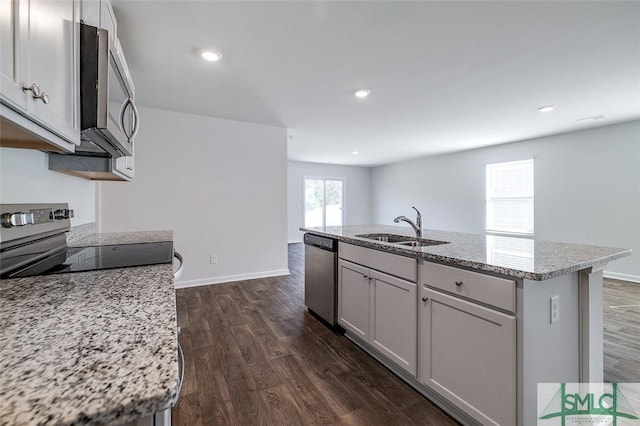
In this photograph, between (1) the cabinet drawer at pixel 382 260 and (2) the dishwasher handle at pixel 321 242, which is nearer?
(1) the cabinet drawer at pixel 382 260

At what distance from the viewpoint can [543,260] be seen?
1.31 metres

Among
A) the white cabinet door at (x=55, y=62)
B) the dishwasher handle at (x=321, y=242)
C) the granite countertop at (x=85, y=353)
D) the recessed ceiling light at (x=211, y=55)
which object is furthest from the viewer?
the dishwasher handle at (x=321, y=242)

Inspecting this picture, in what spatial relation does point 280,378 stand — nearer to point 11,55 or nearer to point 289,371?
point 289,371

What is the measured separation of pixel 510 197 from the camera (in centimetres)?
547

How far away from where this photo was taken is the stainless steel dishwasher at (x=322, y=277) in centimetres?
248

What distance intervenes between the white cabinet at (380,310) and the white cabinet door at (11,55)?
175 centimetres

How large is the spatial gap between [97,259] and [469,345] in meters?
1.82

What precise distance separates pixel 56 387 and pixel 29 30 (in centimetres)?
84

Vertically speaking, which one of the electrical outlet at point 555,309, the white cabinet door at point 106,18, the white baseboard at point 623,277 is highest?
the white cabinet door at point 106,18

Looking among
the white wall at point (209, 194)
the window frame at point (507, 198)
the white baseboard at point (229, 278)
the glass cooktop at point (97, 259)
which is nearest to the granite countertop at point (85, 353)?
the glass cooktop at point (97, 259)

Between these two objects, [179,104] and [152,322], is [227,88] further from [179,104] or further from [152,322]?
[152,322]

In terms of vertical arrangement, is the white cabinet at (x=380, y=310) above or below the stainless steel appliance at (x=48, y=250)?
below

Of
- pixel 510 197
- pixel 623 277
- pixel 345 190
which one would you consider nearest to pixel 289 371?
pixel 623 277
